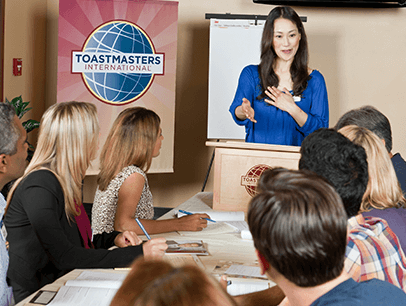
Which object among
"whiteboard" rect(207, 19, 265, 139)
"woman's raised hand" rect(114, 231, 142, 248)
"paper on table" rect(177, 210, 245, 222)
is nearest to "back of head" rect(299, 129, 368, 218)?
"woman's raised hand" rect(114, 231, 142, 248)

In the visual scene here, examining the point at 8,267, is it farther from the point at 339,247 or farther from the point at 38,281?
the point at 339,247

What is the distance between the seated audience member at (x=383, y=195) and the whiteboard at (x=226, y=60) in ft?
9.91

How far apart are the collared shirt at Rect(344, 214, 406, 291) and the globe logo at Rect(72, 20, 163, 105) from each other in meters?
3.49

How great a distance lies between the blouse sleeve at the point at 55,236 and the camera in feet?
4.84

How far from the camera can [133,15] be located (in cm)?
443

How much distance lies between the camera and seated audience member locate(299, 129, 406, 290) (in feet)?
3.64

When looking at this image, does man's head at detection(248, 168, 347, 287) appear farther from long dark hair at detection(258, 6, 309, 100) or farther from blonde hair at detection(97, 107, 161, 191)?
long dark hair at detection(258, 6, 309, 100)

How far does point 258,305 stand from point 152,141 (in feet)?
3.68

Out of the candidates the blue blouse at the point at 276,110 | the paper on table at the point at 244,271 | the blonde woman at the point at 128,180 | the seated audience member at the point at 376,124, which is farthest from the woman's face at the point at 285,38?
the paper on table at the point at 244,271

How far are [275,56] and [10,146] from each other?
71.0 inches

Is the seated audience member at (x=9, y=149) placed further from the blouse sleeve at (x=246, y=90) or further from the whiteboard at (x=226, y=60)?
the whiteboard at (x=226, y=60)

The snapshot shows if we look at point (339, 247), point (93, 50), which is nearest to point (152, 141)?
point (339, 247)

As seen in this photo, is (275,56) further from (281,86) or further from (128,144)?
(128,144)

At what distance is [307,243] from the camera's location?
805 mm
